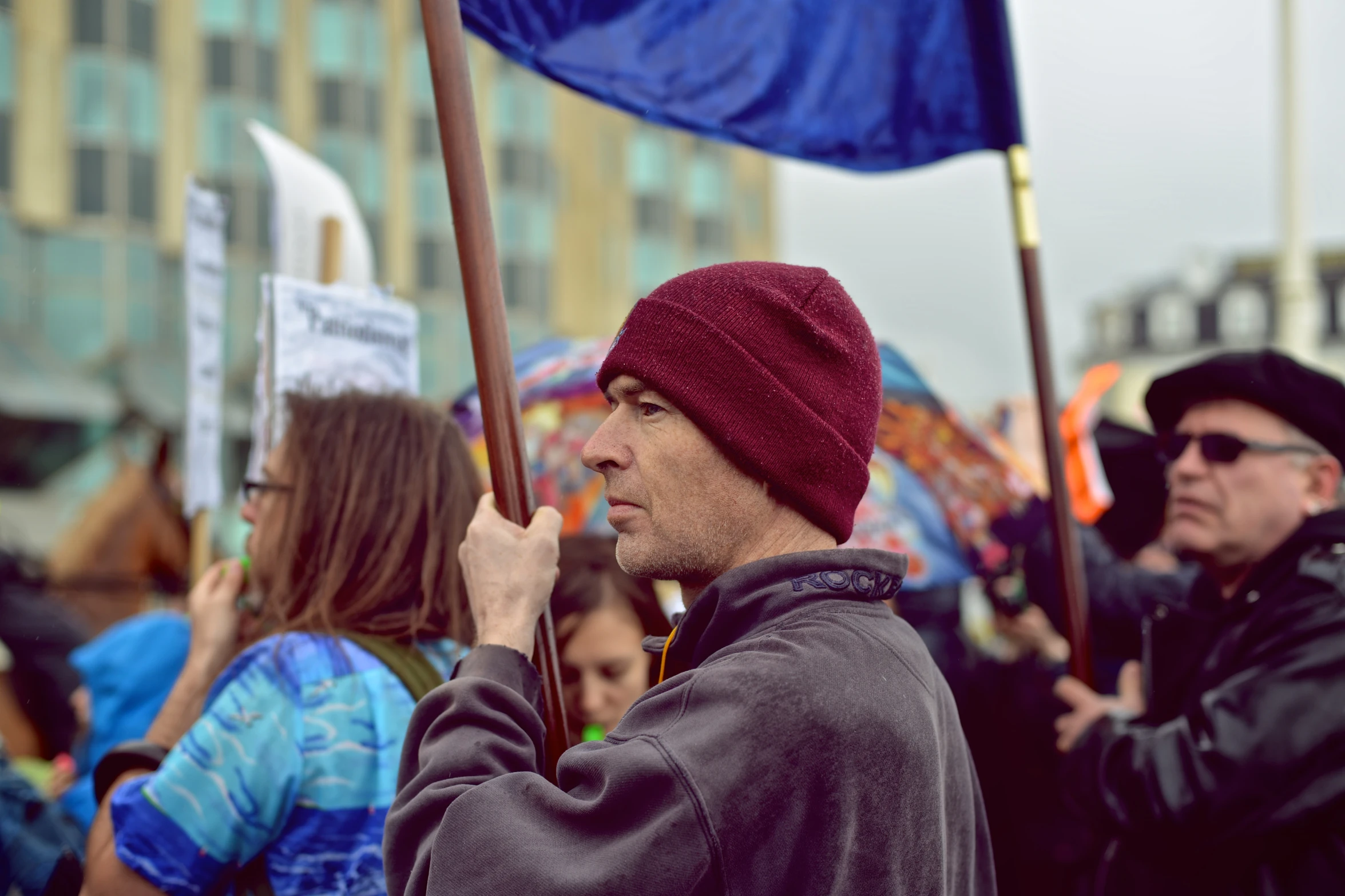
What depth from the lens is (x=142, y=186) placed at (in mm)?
23219

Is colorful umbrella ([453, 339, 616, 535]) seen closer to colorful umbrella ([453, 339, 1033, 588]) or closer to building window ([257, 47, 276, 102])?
colorful umbrella ([453, 339, 1033, 588])

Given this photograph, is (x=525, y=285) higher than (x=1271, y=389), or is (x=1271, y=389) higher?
(x=1271, y=389)

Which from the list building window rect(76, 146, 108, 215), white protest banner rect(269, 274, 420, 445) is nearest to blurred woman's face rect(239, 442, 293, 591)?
white protest banner rect(269, 274, 420, 445)

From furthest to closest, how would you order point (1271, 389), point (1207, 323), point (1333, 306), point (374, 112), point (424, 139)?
1. point (1207, 323)
2. point (1333, 306)
3. point (424, 139)
4. point (374, 112)
5. point (1271, 389)

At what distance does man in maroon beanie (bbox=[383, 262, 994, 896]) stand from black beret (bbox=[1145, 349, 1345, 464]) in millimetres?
1634

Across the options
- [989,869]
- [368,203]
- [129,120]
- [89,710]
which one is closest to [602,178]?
[368,203]

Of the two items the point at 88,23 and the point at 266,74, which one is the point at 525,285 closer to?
the point at 266,74

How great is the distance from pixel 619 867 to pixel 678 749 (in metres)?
0.15

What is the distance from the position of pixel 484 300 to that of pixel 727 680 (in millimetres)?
745

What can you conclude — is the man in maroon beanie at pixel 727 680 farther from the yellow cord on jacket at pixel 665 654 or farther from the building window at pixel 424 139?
the building window at pixel 424 139

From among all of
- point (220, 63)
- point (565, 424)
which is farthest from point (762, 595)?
point (220, 63)

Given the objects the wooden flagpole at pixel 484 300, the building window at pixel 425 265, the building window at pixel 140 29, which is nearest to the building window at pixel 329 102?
the building window at pixel 425 265

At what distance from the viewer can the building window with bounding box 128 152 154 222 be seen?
23031mm

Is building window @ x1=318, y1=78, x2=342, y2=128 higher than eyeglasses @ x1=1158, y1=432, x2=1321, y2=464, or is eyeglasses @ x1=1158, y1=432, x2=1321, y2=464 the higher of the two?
building window @ x1=318, y1=78, x2=342, y2=128
